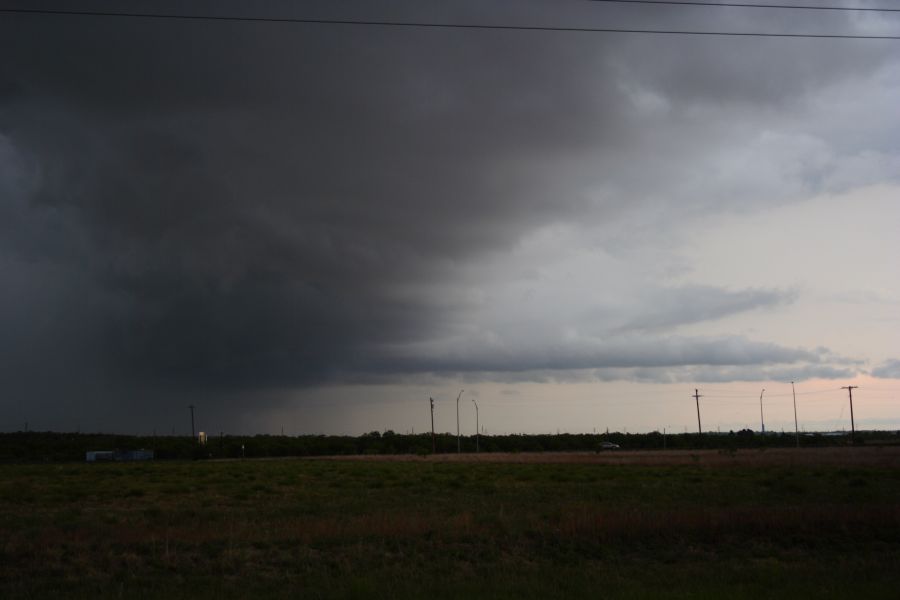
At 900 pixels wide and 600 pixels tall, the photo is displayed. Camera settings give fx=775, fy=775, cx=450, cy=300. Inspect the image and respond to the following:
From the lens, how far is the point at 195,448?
13612 cm

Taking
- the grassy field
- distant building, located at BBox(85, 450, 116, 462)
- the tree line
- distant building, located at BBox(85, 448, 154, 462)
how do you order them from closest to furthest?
the grassy field < distant building, located at BBox(85, 448, 154, 462) < distant building, located at BBox(85, 450, 116, 462) < the tree line

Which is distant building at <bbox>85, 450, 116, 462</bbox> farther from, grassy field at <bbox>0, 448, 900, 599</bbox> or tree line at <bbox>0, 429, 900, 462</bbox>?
grassy field at <bbox>0, 448, 900, 599</bbox>

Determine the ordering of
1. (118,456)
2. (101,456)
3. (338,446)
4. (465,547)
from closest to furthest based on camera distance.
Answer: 1. (465,547)
2. (118,456)
3. (101,456)
4. (338,446)

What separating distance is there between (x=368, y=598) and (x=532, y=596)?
2.97m

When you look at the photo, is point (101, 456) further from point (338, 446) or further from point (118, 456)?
point (338, 446)

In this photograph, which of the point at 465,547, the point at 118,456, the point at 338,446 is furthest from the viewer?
the point at 338,446

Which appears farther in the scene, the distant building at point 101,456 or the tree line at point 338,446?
the tree line at point 338,446

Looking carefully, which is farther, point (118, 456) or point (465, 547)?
point (118, 456)

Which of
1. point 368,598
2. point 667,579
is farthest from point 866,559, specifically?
point 368,598

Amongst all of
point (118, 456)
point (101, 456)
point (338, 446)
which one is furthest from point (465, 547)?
point (338, 446)

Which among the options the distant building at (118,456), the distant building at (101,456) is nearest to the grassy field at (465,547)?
the distant building at (118,456)

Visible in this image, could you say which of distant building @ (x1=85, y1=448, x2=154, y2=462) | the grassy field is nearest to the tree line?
distant building @ (x1=85, y1=448, x2=154, y2=462)

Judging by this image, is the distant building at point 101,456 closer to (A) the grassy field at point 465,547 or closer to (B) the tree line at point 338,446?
(B) the tree line at point 338,446

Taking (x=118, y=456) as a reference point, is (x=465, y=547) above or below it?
above
